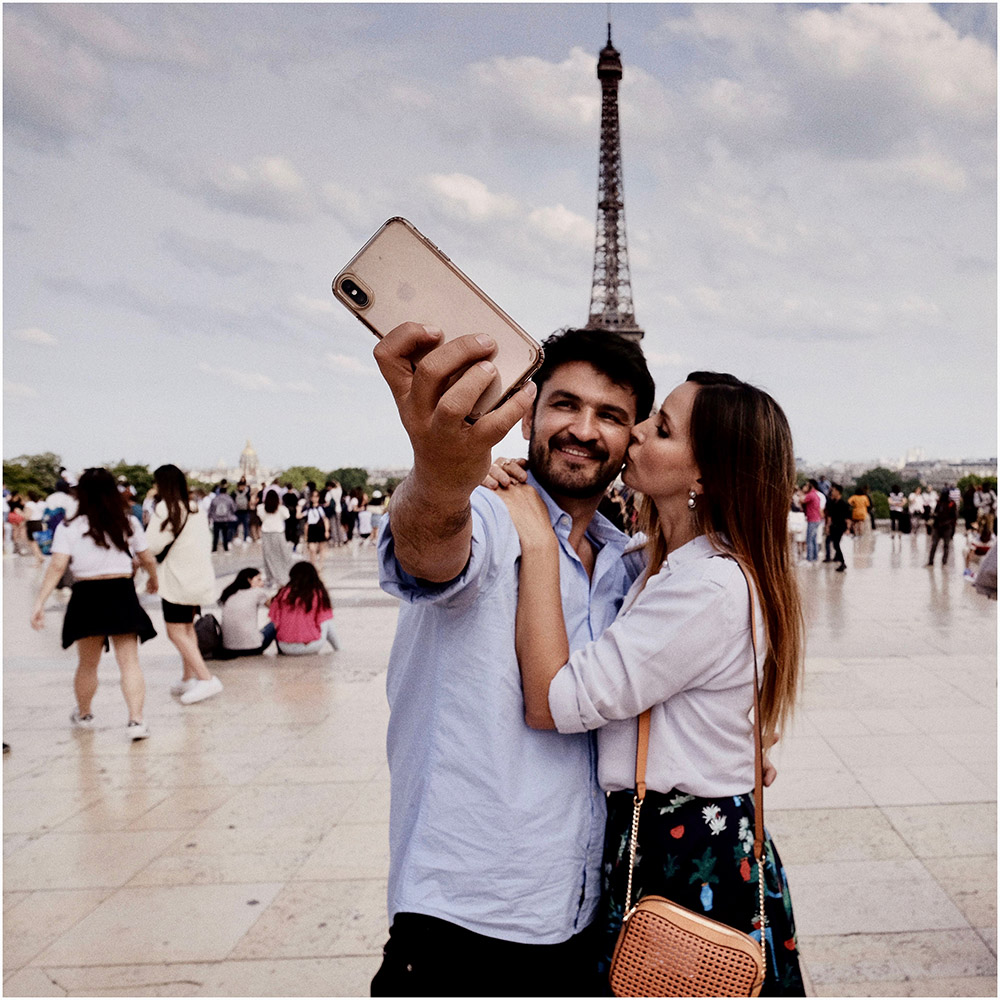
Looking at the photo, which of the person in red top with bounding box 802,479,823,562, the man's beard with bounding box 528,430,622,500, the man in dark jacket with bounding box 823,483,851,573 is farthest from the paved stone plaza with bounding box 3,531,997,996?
the person in red top with bounding box 802,479,823,562

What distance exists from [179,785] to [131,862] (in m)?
0.98

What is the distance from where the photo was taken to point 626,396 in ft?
6.13

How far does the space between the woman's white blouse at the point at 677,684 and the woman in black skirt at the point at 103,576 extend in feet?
15.6

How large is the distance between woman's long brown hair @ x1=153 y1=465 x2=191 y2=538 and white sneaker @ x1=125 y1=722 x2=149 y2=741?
4.80 ft

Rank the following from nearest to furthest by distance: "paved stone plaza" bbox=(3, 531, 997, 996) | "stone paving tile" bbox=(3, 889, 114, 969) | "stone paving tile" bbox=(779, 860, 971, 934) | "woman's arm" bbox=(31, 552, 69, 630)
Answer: "paved stone plaza" bbox=(3, 531, 997, 996) < "stone paving tile" bbox=(3, 889, 114, 969) < "stone paving tile" bbox=(779, 860, 971, 934) < "woman's arm" bbox=(31, 552, 69, 630)

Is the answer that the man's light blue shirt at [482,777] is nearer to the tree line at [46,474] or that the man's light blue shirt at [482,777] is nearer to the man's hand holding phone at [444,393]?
the man's hand holding phone at [444,393]

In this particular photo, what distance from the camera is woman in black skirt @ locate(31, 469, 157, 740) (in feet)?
18.5

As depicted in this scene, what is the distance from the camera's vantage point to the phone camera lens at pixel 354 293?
120 centimetres

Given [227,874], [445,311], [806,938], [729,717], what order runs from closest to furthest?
[445,311] → [729,717] → [806,938] → [227,874]

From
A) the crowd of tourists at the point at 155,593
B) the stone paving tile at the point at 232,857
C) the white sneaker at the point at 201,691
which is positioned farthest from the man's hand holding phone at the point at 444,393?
the white sneaker at the point at 201,691

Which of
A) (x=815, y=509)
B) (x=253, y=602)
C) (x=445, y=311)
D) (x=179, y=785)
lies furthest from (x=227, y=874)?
(x=815, y=509)

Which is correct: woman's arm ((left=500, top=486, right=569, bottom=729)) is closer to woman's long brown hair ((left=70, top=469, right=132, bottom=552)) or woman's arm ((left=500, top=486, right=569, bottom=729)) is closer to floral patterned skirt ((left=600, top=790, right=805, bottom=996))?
floral patterned skirt ((left=600, top=790, right=805, bottom=996))

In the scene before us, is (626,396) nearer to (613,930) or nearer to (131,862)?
Result: (613,930)

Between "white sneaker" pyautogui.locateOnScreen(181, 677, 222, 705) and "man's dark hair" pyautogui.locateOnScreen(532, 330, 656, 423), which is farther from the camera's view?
"white sneaker" pyautogui.locateOnScreen(181, 677, 222, 705)
